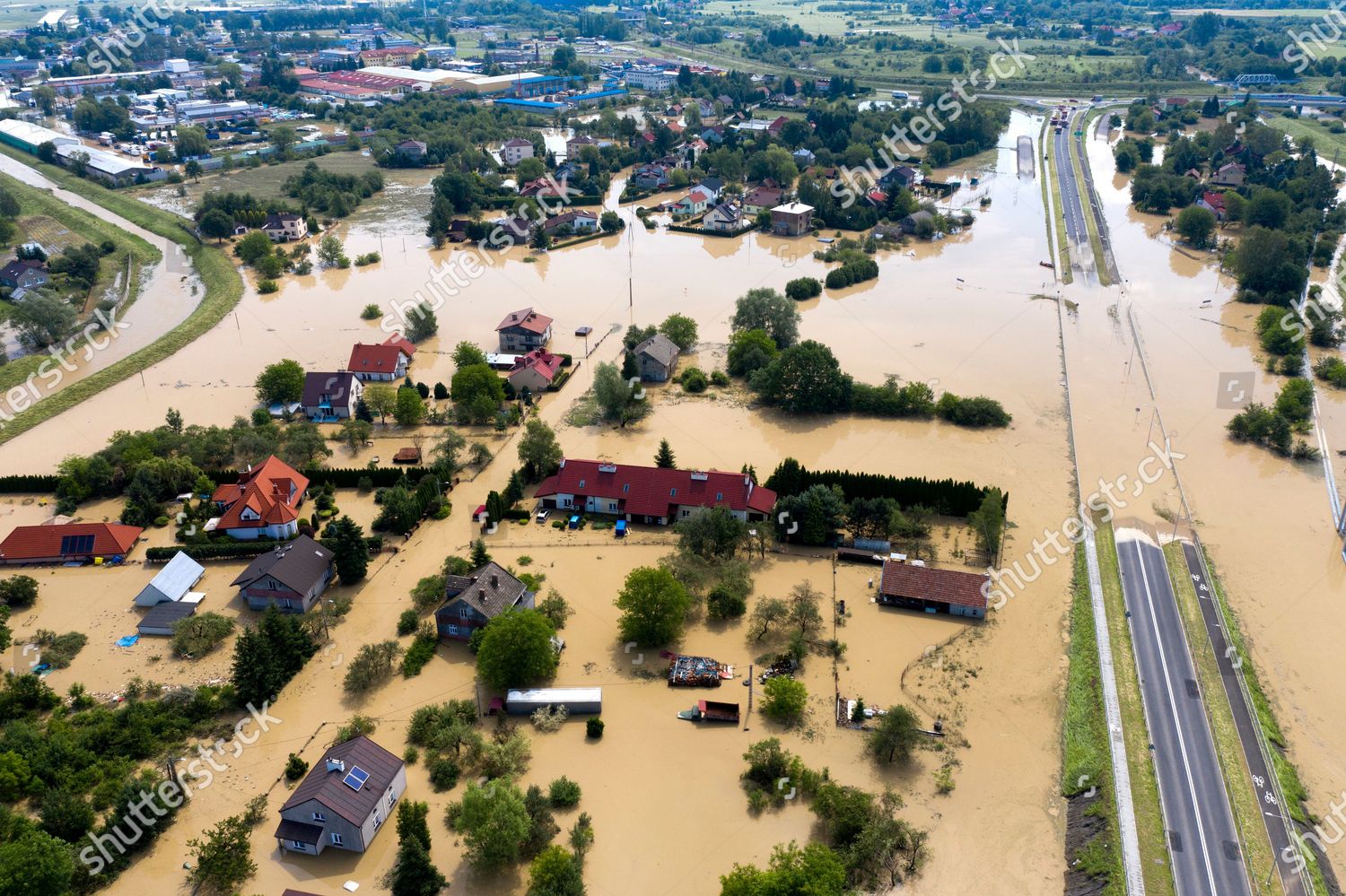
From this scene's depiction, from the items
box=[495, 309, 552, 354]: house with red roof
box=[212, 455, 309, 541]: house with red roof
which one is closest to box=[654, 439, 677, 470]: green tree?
box=[212, 455, 309, 541]: house with red roof

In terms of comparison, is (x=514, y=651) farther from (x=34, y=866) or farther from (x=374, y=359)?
(x=374, y=359)

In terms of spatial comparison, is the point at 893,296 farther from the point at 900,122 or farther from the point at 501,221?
the point at 900,122

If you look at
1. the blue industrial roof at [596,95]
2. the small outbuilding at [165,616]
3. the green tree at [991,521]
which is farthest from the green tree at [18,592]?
the blue industrial roof at [596,95]

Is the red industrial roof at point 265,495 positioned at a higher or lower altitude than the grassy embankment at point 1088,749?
lower

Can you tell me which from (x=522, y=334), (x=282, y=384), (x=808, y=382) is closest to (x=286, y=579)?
(x=282, y=384)

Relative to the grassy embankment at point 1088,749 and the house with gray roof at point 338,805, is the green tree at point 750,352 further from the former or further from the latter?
the house with gray roof at point 338,805

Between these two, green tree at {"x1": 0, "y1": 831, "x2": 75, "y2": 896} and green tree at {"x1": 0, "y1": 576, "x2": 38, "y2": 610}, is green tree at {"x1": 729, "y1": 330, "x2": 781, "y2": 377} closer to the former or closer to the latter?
green tree at {"x1": 0, "y1": 576, "x2": 38, "y2": 610}
